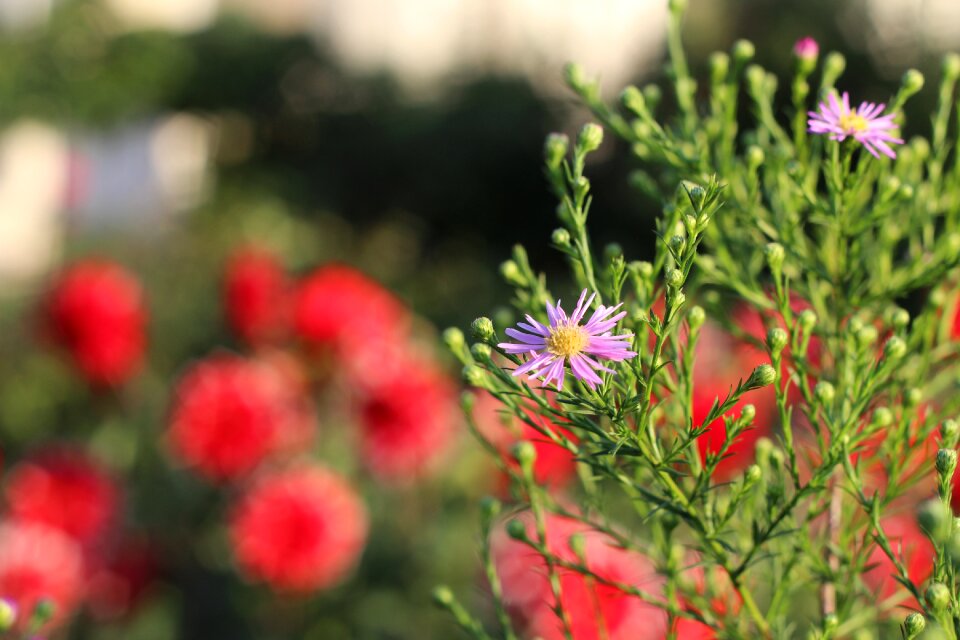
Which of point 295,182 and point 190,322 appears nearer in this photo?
point 190,322

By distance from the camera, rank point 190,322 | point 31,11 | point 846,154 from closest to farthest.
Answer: point 846,154 → point 190,322 → point 31,11

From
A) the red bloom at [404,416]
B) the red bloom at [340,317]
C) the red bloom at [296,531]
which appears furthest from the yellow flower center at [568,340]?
the red bloom at [340,317]

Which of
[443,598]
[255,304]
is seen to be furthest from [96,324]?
[443,598]

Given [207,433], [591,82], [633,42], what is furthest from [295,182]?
[591,82]

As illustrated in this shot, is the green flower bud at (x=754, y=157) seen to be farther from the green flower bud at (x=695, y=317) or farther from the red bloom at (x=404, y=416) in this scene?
the red bloom at (x=404, y=416)

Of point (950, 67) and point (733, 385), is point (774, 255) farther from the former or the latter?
point (733, 385)

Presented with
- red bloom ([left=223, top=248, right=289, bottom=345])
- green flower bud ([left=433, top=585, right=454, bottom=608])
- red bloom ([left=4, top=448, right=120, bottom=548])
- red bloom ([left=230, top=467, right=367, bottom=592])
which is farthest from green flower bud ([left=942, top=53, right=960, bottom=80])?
red bloom ([left=223, top=248, right=289, bottom=345])

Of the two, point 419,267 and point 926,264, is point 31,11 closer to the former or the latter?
point 419,267

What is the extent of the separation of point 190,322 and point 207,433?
1651 millimetres

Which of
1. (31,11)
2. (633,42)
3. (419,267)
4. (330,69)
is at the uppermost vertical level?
(633,42)

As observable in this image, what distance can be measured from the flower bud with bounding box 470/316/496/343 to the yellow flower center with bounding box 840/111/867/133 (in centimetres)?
22

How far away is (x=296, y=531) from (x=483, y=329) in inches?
50.0

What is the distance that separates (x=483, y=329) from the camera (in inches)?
16.6

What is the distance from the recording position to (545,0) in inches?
377
